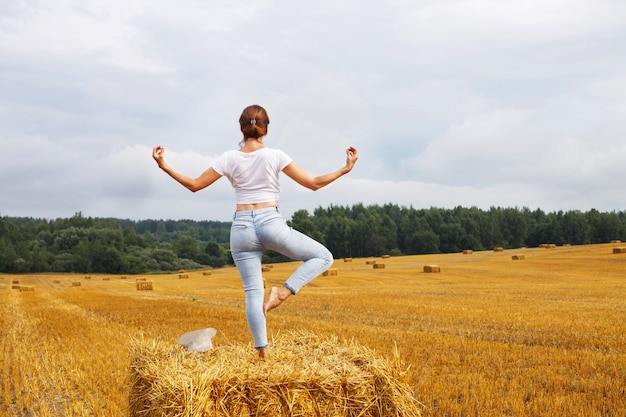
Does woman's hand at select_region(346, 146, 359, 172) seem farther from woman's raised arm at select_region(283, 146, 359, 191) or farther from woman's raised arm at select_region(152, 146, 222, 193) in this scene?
woman's raised arm at select_region(152, 146, 222, 193)

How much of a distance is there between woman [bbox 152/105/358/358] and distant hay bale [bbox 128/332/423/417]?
493 millimetres

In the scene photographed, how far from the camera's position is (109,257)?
90.3m

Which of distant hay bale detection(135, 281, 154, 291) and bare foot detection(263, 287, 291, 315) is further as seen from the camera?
distant hay bale detection(135, 281, 154, 291)

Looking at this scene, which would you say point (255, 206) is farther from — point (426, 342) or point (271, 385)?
point (426, 342)

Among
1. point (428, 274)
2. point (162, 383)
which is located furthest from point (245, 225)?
point (428, 274)

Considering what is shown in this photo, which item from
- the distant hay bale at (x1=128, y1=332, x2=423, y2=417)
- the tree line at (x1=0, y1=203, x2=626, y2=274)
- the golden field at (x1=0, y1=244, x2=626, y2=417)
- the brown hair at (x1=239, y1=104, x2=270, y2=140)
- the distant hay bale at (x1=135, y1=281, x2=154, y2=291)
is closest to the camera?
the distant hay bale at (x1=128, y1=332, x2=423, y2=417)

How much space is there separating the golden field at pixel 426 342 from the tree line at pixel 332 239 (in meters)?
68.9

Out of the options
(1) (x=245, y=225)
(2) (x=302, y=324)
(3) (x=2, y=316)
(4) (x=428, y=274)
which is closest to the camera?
(1) (x=245, y=225)

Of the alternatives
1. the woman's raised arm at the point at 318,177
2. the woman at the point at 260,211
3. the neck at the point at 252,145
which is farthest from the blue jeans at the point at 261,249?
the neck at the point at 252,145

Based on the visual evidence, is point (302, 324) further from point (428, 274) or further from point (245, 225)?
point (428, 274)

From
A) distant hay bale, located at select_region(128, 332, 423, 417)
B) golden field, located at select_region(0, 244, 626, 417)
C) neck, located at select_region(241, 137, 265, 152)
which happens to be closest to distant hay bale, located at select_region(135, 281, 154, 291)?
golden field, located at select_region(0, 244, 626, 417)

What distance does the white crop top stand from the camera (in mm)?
5039

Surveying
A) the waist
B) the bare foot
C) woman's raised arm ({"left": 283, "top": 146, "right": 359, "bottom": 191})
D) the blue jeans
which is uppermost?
woman's raised arm ({"left": 283, "top": 146, "right": 359, "bottom": 191})

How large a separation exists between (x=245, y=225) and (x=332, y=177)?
806mm
